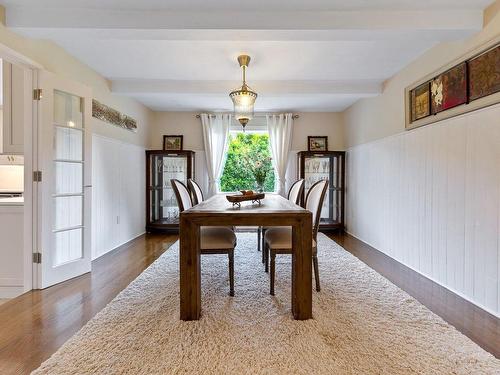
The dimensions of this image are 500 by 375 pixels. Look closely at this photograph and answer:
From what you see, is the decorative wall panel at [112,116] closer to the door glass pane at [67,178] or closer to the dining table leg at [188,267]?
the door glass pane at [67,178]

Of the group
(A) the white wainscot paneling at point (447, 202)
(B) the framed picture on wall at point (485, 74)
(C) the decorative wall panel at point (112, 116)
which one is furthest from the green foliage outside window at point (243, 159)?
(B) the framed picture on wall at point (485, 74)

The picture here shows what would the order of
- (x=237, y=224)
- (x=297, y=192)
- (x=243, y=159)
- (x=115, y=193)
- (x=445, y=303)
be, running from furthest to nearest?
(x=243, y=159)
(x=115, y=193)
(x=297, y=192)
(x=445, y=303)
(x=237, y=224)

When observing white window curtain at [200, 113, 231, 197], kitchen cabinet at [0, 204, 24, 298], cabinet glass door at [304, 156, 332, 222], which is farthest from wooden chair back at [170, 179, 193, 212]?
cabinet glass door at [304, 156, 332, 222]

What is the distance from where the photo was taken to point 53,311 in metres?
2.15

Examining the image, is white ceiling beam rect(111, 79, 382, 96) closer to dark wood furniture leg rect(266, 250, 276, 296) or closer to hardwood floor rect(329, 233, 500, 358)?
hardwood floor rect(329, 233, 500, 358)

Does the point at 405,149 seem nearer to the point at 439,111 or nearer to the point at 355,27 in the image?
the point at 439,111

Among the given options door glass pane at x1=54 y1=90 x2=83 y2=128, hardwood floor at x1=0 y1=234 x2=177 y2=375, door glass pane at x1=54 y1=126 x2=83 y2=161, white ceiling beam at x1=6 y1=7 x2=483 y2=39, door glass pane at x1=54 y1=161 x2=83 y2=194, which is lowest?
hardwood floor at x1=0 y1=234 x2=177 y2=375

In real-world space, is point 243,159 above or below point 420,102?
below

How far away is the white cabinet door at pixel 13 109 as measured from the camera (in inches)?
109

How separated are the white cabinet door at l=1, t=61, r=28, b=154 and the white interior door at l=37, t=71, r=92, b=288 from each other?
1.11ft

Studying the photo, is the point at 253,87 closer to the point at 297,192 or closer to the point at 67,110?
the point at 297,192

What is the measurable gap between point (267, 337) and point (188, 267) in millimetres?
678

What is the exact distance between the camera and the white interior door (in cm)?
262

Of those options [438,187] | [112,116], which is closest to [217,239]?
[438,187]
